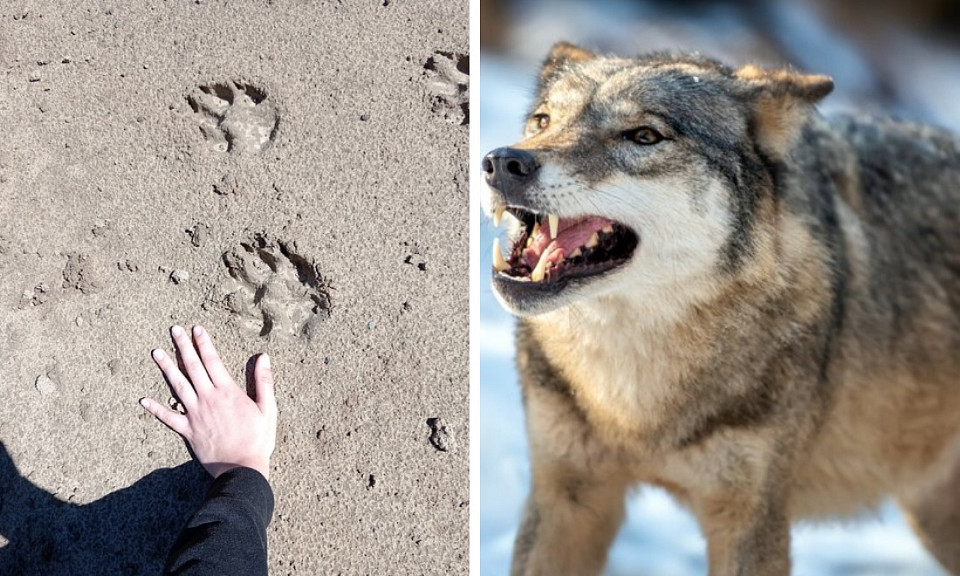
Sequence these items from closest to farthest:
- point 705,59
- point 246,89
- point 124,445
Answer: point 705,59
point 124,445
point 246,89

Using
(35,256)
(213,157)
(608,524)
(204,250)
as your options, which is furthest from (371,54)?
(608,524)

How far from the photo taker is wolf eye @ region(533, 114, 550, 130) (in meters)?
2.85

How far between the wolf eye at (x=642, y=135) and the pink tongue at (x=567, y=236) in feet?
0.79

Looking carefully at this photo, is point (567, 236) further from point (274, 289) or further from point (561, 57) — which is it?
point (274, 289)

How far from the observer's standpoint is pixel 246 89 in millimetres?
3678

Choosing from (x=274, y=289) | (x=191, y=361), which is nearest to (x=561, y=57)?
(x=274, y=289)

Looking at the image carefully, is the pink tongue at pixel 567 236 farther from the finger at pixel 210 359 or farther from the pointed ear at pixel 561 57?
the finger at pixel 210 359

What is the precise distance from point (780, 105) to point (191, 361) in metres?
2.20

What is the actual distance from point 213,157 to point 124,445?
1.12 metres

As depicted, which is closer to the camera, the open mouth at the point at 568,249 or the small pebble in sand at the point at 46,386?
the open mouth at the point at 568,249

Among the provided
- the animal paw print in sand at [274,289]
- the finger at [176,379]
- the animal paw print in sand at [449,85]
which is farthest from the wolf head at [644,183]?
the finger at [176,379]

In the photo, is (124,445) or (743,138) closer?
(743,138)

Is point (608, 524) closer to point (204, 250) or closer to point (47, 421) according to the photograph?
point (204, 250)

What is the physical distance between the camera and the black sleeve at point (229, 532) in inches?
111
